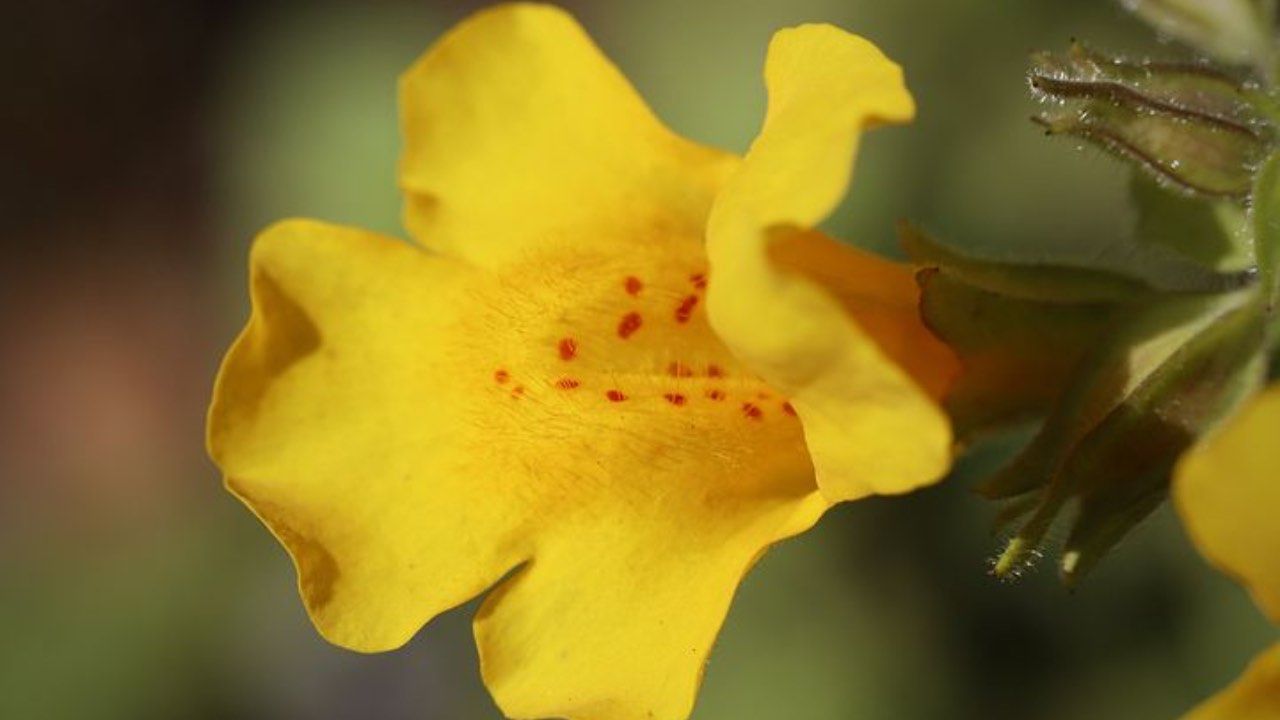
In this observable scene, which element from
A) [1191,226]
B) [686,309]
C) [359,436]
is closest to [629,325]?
[686,309]

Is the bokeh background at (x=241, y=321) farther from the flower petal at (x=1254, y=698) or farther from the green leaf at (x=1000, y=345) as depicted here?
the flower petal at (x=1254, y=698)

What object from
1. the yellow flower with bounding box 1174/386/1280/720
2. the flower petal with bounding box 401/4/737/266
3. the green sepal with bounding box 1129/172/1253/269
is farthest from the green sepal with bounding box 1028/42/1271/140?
the yellow flower with bounding box 1174/386/1280/720

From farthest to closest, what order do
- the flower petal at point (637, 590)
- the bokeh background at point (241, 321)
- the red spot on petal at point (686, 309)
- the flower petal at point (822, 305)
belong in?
the bokeh background at point (241, 321), the red spot on petal at point (686, 309), the flower petal at point (637, 590), the flower petal at point (822, 305)

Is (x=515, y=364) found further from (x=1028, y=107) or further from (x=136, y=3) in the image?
(x=136, y=3)

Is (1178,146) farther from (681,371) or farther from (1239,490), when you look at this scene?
(1239,490)

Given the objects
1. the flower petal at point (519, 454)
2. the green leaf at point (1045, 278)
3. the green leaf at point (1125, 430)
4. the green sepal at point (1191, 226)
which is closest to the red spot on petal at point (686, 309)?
the flower petal at point (519, 454)

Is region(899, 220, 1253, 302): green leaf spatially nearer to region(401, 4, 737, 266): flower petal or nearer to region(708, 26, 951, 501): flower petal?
region(401, 4, 737, 266): flower petal
